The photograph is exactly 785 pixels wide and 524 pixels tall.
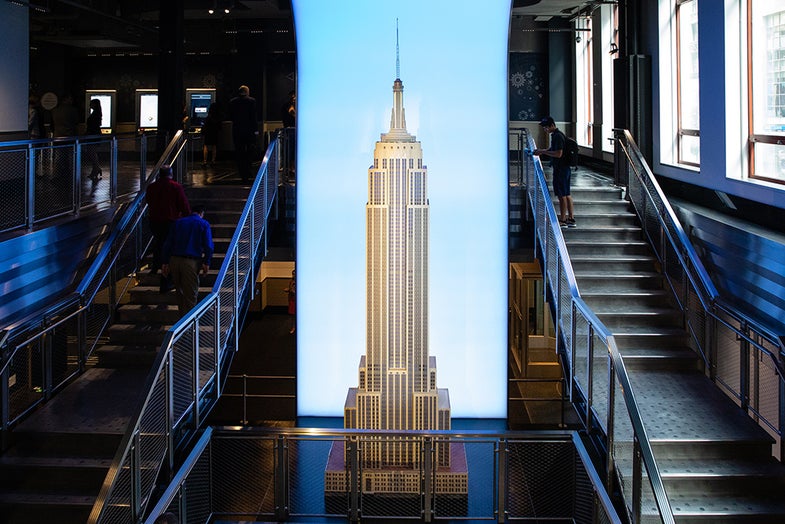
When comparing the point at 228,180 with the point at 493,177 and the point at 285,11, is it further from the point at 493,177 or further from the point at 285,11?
the point at 285,11

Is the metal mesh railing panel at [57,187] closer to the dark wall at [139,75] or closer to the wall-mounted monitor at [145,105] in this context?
the dark wall at [139,75]

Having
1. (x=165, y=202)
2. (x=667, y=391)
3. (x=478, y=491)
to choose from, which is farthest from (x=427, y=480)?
(x=165, y=202)

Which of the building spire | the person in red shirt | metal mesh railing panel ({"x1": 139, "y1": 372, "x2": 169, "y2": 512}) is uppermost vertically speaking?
the building spire

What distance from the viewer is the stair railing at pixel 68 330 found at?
288 inches

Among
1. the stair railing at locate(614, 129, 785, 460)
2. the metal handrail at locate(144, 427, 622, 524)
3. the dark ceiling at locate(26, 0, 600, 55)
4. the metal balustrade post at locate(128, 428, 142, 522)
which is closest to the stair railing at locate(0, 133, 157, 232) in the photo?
the metal handrail at locate(144, 427, 622, 524)

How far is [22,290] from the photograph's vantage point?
8.05m

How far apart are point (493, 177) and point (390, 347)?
9.36ft

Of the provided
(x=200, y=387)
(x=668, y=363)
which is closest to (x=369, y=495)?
(x=200, y=387)

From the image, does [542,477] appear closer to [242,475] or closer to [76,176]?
[242,475]

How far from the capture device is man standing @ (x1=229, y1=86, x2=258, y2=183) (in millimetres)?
12438

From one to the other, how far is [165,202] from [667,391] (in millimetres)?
5657

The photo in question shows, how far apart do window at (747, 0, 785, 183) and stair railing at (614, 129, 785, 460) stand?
1.14m

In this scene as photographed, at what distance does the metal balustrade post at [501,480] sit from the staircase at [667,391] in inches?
35.3

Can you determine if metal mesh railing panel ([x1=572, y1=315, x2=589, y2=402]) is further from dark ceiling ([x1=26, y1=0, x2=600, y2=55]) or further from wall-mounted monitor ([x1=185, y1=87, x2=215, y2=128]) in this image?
wall-mounted monitor ([x1=185, y1=87, x2=215, y2=128])
